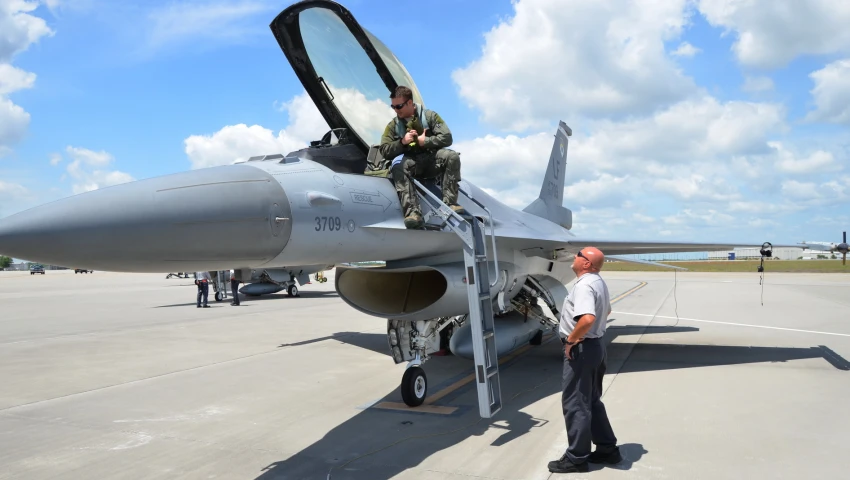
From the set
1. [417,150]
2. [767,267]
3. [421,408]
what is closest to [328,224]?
[417,150]

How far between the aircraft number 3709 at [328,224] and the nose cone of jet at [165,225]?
1.20 ft

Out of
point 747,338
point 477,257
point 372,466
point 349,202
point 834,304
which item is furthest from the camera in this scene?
point 834,304

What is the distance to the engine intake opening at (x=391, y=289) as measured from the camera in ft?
22.5

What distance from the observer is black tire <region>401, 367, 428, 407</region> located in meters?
5.98

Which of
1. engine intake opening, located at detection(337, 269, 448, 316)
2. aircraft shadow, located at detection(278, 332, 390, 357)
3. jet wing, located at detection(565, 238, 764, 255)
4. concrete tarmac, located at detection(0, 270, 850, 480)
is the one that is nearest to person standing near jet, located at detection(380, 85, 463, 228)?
engine intake opening, located at detection(337, 269, 448, 316)

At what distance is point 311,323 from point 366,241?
9578 mm

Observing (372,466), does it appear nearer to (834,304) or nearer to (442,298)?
(442,298)

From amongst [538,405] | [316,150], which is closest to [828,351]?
[538,405]

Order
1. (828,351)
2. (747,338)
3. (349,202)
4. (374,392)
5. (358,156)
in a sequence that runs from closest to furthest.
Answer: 1. (349,202)
2. (358,156)
3. (374,392)
4. (828,351)
5. (747,338)

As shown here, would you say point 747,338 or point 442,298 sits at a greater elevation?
point 442,298

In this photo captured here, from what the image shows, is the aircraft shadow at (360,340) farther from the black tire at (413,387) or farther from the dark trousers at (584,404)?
the dark trousers at (584,404)

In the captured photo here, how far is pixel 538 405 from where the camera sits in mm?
6051

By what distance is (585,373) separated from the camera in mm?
4160

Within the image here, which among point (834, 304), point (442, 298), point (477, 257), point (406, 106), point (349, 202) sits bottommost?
point (834, 304)
